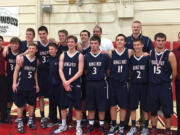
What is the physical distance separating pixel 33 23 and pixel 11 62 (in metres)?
3.75

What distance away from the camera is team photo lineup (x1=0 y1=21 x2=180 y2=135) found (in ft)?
10.6

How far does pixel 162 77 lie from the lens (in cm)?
315

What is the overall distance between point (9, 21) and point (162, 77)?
6111 millimetres

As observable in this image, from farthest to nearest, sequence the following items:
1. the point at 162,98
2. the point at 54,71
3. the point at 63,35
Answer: the point at 63,35, the point at 54,71, the point at 162,98

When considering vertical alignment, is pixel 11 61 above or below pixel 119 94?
above

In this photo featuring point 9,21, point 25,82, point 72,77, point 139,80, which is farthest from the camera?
point 9,21

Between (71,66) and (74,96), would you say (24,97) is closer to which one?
(74,96)

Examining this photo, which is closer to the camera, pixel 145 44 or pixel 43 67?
pixel 145 44

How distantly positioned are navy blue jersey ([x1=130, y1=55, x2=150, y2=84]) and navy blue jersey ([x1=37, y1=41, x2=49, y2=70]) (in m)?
1.59

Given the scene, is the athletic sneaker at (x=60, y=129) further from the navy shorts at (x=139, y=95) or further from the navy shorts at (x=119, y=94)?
the navy shorts at (x=139, y=95)

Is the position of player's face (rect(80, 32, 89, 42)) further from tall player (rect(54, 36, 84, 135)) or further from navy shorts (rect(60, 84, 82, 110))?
navy shorts (rect(60, 84, 82, 110))

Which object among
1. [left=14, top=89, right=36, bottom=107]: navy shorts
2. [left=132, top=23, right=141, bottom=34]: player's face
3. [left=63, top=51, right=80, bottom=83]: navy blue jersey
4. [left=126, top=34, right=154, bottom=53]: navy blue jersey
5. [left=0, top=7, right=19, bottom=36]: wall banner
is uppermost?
[left=0, top=7, right=19, bottom=36]: wall banner

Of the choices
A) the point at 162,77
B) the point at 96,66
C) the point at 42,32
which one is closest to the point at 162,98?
the point at 162,77

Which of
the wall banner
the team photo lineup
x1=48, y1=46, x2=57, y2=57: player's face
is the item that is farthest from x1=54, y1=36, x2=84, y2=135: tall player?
the wall banner
